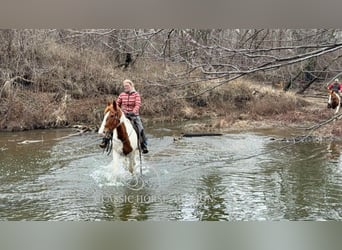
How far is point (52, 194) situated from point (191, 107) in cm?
157

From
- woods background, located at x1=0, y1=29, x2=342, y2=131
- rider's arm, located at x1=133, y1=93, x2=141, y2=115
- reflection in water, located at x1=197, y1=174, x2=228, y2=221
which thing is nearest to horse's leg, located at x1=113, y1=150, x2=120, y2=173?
rider's arm, located at x1=133, y1=93, x2=141, y2=115

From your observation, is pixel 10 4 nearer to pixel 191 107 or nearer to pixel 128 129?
pixel 128 129

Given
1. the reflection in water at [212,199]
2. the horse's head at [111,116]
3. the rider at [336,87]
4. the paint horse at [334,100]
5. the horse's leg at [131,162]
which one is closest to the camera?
the reflection in water at [212,199]

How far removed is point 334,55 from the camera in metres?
2.98

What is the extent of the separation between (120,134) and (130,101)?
325 millimetres

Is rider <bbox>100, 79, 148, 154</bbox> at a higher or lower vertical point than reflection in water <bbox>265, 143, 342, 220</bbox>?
higher

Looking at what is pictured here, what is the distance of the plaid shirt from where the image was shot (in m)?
3.75

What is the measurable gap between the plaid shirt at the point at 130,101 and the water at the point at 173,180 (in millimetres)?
538

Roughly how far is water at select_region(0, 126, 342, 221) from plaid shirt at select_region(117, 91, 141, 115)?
54cm

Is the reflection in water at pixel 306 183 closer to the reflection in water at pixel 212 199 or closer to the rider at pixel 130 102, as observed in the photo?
the reflection in water at pixel 212 199

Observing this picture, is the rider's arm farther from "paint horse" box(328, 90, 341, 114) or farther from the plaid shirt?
Result: "paint horse" box(328, 90, 341, 114)

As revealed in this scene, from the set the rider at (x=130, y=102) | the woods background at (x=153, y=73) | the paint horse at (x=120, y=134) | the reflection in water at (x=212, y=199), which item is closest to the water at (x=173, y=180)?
the reflection in water at (x=212, y=199)

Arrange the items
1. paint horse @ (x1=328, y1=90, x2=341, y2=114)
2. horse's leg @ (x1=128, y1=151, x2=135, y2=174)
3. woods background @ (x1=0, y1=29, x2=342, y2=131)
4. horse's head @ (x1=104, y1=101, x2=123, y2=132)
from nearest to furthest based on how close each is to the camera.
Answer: woods background @ (x1=0, y1=29, x2=342, y2=131), horse's head @ (x1=104, y1=101, x2=123, y2=132), paint horse @ (x1=328, y1=90, x2=341, y2=114), horse's leg @ (x1=128, y1=151, x2=135, y2=174)

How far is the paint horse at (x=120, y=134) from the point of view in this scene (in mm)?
3409
